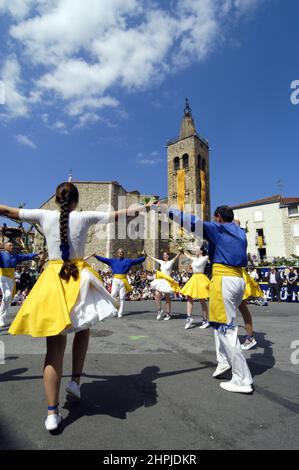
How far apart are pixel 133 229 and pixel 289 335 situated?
39.4m

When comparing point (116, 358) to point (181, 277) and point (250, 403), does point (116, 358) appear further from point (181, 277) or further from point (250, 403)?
point (181, 277)

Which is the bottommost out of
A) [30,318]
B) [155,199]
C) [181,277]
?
[181,277]

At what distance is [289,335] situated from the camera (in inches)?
231

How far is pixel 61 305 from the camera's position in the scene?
2252 mm

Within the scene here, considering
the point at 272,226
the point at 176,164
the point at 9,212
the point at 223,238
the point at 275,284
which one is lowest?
the point at 275,284

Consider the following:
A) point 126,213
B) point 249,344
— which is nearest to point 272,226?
point 249,344

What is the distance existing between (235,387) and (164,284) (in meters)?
5.41

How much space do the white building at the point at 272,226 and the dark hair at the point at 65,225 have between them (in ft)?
144

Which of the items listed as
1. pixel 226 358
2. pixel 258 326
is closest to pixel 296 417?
pixel 226 358

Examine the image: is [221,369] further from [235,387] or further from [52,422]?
[52,422]

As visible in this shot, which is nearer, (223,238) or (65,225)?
(65,225)

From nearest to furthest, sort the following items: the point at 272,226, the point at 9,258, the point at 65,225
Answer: the point at 65,225, the point at 9,258, the point at 272,226

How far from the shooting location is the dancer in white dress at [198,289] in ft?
22.3

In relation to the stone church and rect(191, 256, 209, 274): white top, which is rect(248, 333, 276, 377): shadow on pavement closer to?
rect(191, 256, 209, 274): white top
